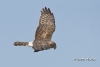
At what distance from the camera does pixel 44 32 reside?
78.0 ft

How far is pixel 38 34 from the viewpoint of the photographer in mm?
23484

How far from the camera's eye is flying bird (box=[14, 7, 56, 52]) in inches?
899

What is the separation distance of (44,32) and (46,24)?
51 cm

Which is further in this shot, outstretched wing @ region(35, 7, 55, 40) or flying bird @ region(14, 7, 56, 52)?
outstretched wing @ region(35, 7, 55, 40)

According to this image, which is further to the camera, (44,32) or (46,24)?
(46,24)

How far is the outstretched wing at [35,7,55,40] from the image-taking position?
23.7 m

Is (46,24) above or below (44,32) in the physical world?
above

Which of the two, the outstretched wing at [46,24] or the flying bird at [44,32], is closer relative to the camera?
the flying bird at [44,32]

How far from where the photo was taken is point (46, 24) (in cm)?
2402

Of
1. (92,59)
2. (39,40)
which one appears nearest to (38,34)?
(39,40)

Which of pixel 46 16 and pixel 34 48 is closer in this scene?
pixel 34 48

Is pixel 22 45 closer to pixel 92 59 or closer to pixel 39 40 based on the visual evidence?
pixel 39 40

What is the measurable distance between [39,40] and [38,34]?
1.30ft

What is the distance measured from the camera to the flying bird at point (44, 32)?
22.8 m
